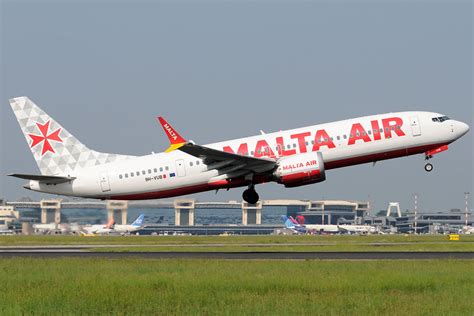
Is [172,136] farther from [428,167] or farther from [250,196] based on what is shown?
[428,167]

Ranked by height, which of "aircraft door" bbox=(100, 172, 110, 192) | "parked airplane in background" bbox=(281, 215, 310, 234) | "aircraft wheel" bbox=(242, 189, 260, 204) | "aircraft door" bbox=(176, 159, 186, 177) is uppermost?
"aircraft door" bbox=(176, 159, 186, 177)

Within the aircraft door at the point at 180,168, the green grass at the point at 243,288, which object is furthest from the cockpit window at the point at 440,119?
the green grass at the point at 243,288

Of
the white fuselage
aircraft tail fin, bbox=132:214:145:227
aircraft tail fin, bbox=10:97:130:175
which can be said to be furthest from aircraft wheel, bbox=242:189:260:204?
aircraft tail fin, bbox=132:214:145:227

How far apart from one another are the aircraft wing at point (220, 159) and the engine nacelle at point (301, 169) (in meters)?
0.76

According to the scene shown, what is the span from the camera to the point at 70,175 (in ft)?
184

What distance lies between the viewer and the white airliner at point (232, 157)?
Answer: 50938 mm

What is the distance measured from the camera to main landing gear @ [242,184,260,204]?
55500 mm

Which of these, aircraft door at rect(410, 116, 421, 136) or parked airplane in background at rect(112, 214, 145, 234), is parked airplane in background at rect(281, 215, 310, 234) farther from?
aircraft door at rect(410, 116, 421, 136)

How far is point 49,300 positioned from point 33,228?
55.3m

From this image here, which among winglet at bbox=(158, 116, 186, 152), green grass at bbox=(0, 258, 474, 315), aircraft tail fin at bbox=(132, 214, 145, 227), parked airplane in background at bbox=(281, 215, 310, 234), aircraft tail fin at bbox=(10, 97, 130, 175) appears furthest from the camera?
parked airplane in background at bbox=(281, 215, 310, 234)

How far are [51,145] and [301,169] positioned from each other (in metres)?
18.2

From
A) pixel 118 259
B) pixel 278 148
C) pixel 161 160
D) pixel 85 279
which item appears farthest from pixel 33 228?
pixel 85 279

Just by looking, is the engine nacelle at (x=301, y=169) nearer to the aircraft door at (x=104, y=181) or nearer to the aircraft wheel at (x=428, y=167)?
the aircraft wheel at (x=428, y=167)

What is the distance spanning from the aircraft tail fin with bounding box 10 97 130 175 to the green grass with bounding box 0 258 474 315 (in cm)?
2120
